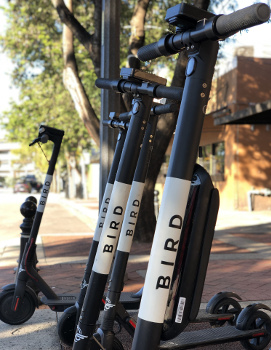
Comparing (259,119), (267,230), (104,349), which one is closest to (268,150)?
(259,119)

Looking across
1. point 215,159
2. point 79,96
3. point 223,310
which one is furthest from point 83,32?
point 215,159

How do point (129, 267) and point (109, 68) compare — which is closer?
point (109, 68)

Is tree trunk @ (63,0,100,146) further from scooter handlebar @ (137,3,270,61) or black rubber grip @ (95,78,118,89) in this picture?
scooter handlebar @ (137,3,270,61)

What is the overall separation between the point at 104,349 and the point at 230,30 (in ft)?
6.30

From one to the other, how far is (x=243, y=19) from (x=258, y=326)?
2.38 meters

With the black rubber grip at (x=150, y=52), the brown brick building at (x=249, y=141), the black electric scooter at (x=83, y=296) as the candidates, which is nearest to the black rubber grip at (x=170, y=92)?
the black rubber grip at (x=150, y=52)

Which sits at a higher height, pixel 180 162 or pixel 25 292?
pixel 180 162

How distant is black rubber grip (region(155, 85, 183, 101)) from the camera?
2.46 meters

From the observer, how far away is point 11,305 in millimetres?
4348

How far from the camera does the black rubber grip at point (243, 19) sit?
180cm

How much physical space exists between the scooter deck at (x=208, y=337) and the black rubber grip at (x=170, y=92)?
123cm

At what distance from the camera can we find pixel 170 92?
2523 millimetres

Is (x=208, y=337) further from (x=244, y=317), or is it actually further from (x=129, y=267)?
(x=129, y=267)

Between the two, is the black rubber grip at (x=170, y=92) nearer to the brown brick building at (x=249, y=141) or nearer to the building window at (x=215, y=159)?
the brown brick building at (x=249, y=141)
